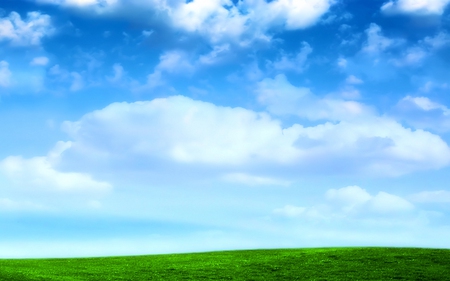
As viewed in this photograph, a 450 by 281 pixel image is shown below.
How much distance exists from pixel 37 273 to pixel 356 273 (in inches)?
1080

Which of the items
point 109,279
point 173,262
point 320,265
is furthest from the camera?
point 173,262

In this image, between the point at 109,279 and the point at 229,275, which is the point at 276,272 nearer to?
the point at 229,275

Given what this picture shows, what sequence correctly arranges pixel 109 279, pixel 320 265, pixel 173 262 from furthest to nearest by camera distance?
pixel 173 262 → pixel 320 265 → pixel 109 279

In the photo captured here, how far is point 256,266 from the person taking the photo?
49688 mm

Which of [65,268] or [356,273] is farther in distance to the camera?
[65,268]

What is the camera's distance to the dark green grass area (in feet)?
152

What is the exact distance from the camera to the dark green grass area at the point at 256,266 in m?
46.2

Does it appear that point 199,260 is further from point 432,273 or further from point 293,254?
point 432,273

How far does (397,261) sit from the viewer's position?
50.0 m

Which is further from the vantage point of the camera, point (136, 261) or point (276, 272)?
point (136, 261)

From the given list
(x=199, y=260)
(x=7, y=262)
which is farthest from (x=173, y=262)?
(x=7, y=262)

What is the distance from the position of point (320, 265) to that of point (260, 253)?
25.9 feet

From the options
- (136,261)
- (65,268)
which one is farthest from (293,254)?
(65,268)

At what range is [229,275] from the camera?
46750 millimetres
